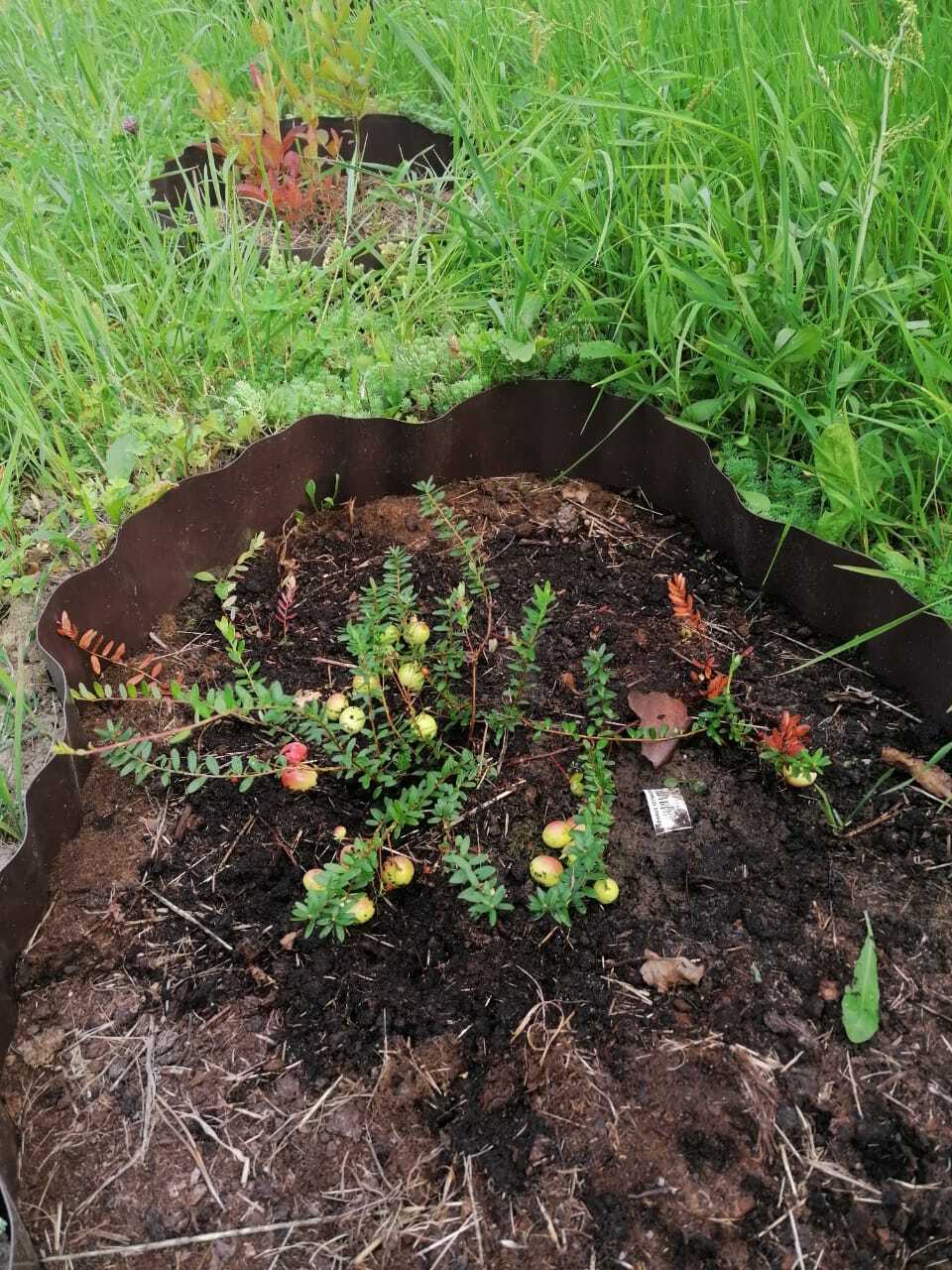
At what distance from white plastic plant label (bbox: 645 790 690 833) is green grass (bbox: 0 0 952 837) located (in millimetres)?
680

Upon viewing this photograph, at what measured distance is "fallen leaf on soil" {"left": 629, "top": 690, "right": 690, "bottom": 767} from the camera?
1.93 m

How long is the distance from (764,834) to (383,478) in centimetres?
138

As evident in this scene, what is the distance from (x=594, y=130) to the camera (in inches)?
110

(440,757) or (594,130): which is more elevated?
(594,130)

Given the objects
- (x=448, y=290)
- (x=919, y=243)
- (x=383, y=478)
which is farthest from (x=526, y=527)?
(x=919, y=243)

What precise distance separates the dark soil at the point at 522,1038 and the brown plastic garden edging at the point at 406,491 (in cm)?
9

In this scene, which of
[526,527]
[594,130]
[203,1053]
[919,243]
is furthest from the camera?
[594,130]

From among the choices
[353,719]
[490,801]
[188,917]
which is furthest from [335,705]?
[188,917]

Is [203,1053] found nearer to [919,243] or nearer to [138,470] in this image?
[138,470]

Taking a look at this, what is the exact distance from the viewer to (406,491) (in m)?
2.60

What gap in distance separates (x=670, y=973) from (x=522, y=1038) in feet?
0.92

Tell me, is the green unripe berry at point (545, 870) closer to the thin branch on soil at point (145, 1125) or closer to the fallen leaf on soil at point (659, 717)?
the fallen leaf on soil at point (659, 717)

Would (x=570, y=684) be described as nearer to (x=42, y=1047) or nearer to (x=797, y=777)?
(x=797, y=777)

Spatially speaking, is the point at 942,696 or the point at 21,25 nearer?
the point at 942,696
